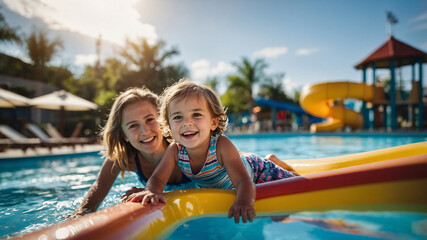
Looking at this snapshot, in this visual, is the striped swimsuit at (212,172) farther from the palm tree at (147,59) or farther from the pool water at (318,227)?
the palm tree at (147,59)

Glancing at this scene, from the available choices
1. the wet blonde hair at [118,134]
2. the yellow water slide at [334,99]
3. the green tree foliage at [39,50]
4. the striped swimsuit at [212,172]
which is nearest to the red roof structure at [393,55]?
the yellow water slide at [334,99]

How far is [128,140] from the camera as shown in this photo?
2299 mm

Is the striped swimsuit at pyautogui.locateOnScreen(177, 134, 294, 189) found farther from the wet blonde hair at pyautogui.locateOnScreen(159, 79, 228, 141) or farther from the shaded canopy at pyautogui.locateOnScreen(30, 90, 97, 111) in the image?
the shaded canopy at pyautogui.locateOnScreen(30, 90, 97, 111)

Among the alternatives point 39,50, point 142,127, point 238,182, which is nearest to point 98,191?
point 142,127

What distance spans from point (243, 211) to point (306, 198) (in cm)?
42

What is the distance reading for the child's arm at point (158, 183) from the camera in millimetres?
1485

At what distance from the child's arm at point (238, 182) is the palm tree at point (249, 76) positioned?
77.6ft

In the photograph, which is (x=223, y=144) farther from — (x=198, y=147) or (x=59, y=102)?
(x=59, y=102)

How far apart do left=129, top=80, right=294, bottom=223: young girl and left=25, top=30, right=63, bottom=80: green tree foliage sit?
26.0 metres

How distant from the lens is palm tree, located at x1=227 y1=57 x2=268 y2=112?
25.3 m

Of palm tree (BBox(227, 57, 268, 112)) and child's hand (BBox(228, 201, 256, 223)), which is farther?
palm tree (BBox(227, 57, 268, 112))

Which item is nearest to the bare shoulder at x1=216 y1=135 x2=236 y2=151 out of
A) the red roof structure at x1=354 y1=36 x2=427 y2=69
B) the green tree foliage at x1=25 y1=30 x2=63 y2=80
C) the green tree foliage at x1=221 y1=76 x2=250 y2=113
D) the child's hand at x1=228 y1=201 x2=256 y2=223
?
the child's hand at x1=228 y1=201 x2=256 y2=223

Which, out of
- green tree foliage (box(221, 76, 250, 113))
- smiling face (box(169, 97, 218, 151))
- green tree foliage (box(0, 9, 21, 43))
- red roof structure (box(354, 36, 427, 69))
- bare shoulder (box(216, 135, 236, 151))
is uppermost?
green tree foliage (box(0, 9, 21, 43))

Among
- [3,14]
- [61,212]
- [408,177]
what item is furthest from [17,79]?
[408,177]
